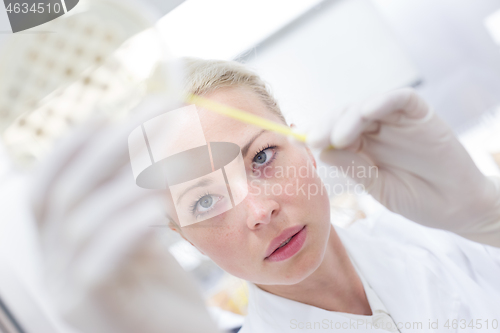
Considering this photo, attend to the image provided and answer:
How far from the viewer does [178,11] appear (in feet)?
1.78

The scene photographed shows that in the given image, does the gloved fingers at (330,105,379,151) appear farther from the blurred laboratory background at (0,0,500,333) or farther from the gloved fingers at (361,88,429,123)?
the blurred laboratory background at (0,0,500,333)

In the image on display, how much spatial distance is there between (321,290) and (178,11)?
0.53 metres

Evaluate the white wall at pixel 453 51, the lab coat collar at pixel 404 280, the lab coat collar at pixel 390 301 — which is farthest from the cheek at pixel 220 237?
the white wall at pixel 453 51

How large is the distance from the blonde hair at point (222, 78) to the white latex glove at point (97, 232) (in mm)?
169

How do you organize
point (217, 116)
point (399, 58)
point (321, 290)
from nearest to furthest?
point (217, 116), point (321, 290), point (399, 58)

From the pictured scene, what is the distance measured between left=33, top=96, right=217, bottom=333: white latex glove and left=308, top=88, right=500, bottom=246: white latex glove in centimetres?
21

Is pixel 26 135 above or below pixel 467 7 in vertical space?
above

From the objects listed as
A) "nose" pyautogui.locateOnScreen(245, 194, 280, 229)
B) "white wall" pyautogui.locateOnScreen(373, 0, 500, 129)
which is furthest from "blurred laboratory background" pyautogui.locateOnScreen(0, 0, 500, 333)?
"nose" pyautogui.locateOnScreen(245, 194, 280, 229)

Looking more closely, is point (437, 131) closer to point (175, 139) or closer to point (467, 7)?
point (175, 139)

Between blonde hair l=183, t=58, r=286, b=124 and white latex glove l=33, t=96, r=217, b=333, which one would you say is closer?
white latex glove l=33, t=96, r=217, b=333

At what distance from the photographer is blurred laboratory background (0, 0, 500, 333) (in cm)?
28

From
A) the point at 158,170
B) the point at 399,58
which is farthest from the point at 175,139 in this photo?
the point at 399,58

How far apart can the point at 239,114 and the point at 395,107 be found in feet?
0.64

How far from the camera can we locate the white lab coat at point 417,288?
0.47 m
